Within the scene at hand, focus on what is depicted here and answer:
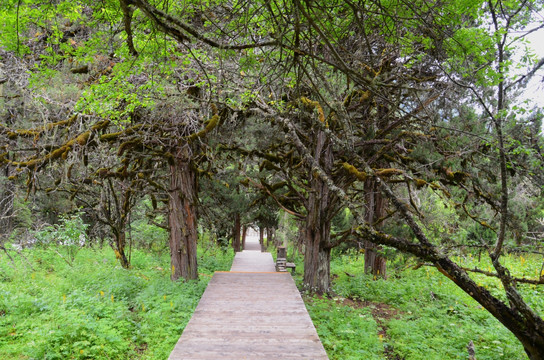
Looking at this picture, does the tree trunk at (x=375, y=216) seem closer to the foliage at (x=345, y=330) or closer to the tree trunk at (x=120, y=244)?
the foliage at (x=345, y=330)

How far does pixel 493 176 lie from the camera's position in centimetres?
876

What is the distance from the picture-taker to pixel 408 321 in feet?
26.5

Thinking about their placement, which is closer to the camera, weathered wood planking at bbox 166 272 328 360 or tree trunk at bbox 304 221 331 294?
weathered wood planking at bbox 166 272 328 360

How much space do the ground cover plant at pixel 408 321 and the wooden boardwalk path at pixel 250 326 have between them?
96cm

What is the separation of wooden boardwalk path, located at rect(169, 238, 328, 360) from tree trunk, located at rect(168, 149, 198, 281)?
1342 millimetres

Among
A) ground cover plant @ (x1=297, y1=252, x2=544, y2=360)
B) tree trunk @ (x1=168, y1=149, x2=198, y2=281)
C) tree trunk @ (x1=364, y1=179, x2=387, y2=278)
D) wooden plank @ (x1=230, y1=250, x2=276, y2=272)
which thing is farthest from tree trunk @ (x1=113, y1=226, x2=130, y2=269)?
tree trunk @ (x1=364, y1=179, x2=387, y2=278)

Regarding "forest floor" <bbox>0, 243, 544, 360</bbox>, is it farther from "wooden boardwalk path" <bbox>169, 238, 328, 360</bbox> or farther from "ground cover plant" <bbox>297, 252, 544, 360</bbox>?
"wooden boardwalk path" <bbox>169, 238, 328, 360</bbox>

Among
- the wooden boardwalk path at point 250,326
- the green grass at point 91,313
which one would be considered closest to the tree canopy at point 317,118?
the green grass at point 91,313

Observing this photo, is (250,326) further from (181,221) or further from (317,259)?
(181,221)

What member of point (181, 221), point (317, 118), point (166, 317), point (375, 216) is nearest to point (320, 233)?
point (375, 216)

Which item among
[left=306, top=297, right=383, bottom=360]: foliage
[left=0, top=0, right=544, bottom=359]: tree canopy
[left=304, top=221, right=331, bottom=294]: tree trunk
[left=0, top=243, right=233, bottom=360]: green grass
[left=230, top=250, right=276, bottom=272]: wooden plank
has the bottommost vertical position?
[left=306, top=297, right=383, bottom=360]: foliage

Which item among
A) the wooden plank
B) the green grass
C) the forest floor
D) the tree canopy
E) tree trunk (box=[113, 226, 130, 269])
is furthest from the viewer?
the wooden plank

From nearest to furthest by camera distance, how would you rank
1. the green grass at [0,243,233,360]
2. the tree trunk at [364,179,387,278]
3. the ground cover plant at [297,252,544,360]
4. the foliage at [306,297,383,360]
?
1. the green grass at [0,243,233,360]
2. the foliage at [306,297,383,360]
3. the ground cover plant at [297,252,544,360]
4. the tree trunk at [364,179,387,278]

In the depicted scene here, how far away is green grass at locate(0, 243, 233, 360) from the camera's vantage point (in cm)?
526
